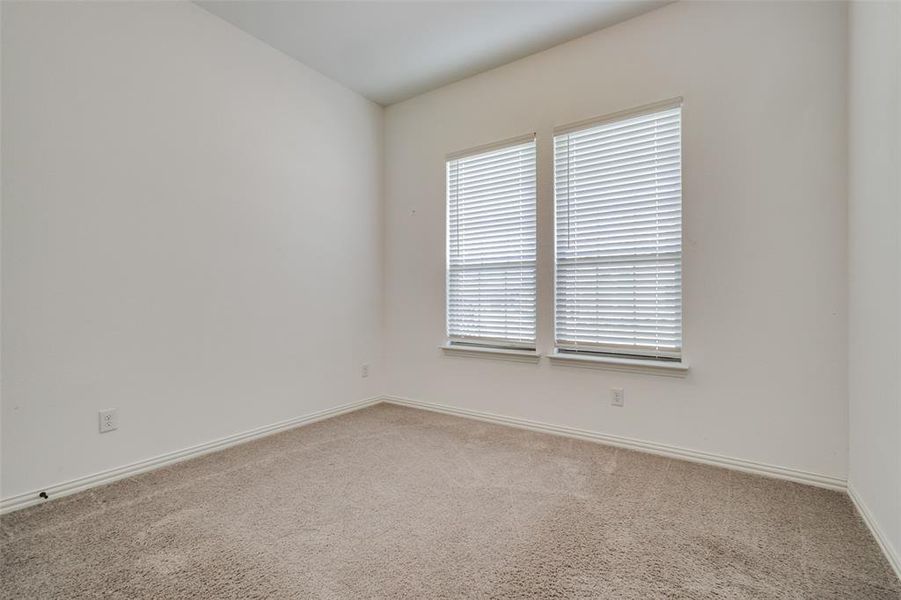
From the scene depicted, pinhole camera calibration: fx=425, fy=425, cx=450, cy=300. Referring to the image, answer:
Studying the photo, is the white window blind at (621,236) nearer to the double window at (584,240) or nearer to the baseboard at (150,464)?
the double window at (584,240)

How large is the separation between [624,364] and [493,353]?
1017mm

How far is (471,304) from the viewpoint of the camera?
3652 millimetres

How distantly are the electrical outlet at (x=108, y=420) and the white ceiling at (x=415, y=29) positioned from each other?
2.51 m

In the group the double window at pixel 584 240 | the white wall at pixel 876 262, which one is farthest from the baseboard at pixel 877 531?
the double window at pixel 584 240

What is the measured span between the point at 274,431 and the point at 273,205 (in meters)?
1.69

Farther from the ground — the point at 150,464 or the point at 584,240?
the point at 584,240

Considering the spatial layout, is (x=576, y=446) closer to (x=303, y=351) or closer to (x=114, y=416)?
(x=303, y=351)

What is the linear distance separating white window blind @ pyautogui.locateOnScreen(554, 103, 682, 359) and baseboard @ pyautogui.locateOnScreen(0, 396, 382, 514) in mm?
2098

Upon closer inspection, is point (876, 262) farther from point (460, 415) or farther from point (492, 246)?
point (460, 415)

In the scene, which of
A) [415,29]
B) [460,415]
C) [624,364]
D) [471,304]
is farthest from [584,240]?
[415,29]

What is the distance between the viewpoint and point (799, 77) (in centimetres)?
230

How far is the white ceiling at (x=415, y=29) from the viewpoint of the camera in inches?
105

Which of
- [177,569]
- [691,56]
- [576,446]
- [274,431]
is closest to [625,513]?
[576,446]

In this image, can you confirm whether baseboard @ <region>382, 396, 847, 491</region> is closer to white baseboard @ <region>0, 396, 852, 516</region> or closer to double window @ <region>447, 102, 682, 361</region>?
white baseboard @ <region>0, 396, 852, 516</region>
